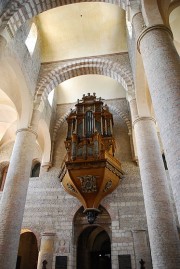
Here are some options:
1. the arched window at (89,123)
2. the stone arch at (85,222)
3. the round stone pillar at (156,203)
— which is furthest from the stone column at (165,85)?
the stone arch at (85,222)

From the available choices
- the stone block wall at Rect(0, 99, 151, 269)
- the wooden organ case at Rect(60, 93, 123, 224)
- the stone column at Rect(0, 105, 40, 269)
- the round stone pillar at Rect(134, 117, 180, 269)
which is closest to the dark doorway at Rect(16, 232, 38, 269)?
the stone block wall at Rect(0, 99, 151, 269)

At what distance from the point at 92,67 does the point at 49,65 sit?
210cm

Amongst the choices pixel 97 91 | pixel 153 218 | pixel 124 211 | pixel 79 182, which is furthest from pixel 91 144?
pixel 97 91

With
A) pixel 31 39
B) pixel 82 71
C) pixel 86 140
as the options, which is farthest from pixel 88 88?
pixel 86 140

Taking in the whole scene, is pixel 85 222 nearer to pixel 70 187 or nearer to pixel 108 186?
pixel 70 187

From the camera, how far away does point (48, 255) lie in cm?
898

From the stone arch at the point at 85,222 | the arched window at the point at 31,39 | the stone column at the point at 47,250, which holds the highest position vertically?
the arched window at the point at 31,39

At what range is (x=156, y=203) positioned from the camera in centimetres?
605

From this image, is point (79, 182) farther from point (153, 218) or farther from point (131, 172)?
point (153, 218)

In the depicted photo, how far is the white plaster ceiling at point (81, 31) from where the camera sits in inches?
391

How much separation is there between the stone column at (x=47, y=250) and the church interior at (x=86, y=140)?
4 centimetres

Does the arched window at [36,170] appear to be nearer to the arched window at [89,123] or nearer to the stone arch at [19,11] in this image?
the arched window at [89,123]

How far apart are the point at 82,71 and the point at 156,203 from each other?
712 cm

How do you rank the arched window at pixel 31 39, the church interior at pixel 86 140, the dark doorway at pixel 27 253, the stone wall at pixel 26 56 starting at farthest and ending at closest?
1. the dark doorway at pixel 27 253
2. the arched window at pixel 31 39
3. the stone wall at pixel 26 56
4. the church interior at pixel 86 140
